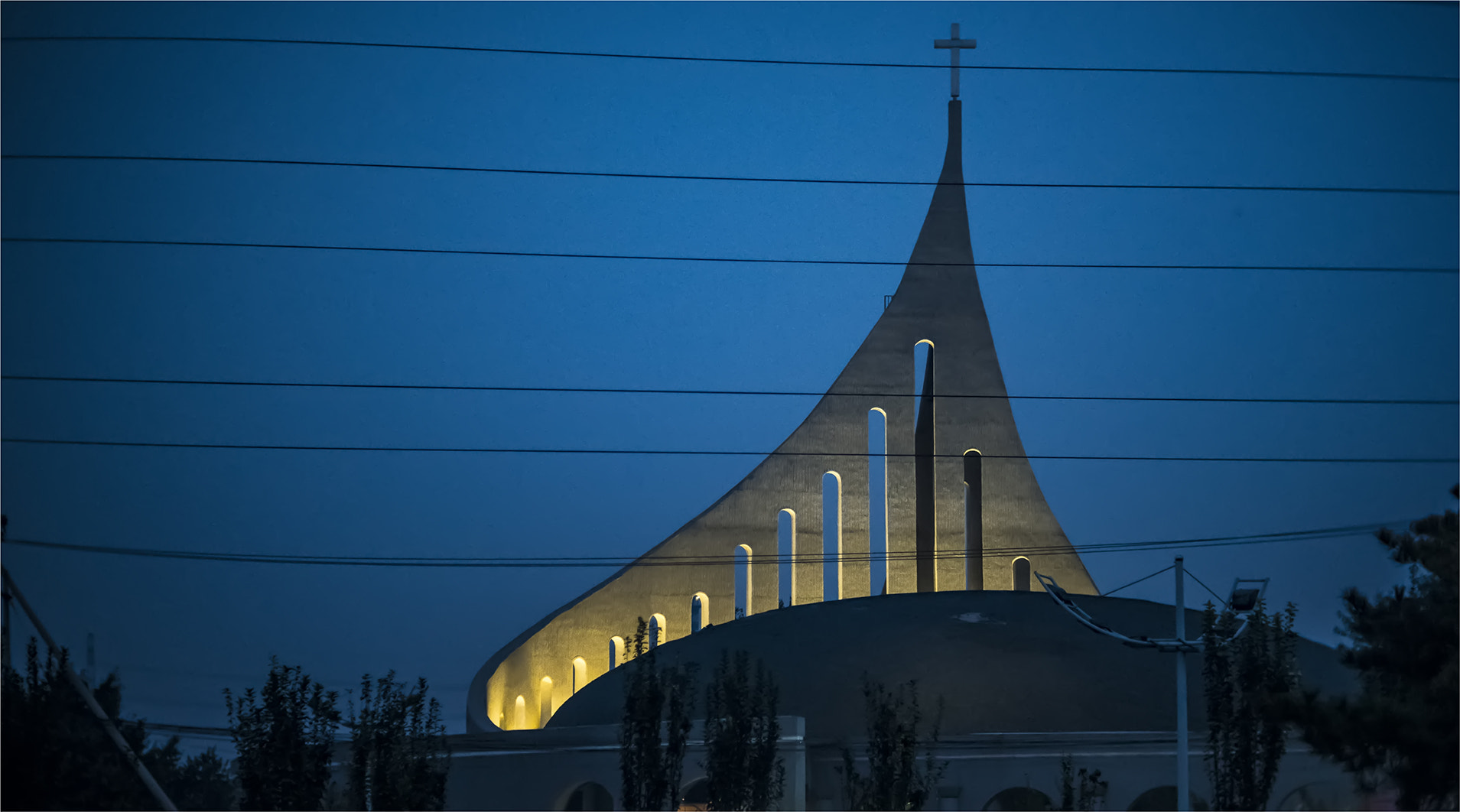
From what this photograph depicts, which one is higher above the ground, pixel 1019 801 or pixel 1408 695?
pixel 1408 695

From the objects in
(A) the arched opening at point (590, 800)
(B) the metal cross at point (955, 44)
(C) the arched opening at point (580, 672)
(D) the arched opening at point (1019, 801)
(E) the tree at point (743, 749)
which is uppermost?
(B) the metal cross at point (955, 44)

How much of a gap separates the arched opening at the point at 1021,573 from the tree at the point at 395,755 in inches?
445

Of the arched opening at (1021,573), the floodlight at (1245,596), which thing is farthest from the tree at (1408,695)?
the arched opening at (1021,573)

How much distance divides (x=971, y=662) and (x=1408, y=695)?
26.9 ft

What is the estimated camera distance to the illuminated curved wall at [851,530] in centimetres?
2347

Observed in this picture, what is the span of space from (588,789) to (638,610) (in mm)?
3137

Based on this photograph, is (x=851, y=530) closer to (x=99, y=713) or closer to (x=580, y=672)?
(x=580, y=672)

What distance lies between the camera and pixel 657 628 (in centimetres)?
2364

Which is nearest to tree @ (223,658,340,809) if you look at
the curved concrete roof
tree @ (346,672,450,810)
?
tree @ (346,672,450,810)

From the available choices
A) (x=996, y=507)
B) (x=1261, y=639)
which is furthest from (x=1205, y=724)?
(x=996, y=507)

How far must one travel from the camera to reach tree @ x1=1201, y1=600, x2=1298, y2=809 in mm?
17859

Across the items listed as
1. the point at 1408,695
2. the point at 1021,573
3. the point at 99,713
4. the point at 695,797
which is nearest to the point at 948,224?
the point at 1021,573

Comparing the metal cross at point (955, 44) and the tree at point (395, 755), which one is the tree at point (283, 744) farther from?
the metal cross at point (955, 44)

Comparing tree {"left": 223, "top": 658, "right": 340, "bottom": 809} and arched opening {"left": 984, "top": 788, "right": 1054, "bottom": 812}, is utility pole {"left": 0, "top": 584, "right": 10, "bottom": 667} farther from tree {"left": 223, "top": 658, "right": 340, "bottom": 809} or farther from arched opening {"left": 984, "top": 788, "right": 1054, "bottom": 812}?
arched opening {"left": 984, "top": 788, "right": 1054, "bottom": 812}
